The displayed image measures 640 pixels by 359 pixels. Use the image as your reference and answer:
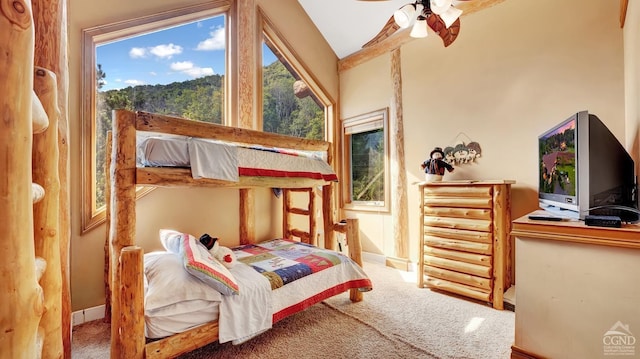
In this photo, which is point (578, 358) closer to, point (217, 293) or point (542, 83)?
point (217, 293)

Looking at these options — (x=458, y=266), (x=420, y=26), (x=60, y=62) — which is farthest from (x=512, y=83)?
(x=60, y=62)

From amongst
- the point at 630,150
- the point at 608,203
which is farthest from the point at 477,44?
the point at 608,203

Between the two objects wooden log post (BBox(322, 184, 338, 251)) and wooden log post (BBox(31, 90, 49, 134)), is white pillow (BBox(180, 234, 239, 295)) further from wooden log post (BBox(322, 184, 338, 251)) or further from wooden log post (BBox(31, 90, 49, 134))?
wooden log post (BBox(322, 184, 338, 251))

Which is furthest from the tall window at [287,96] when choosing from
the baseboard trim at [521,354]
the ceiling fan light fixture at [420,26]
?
the baseboard trim at [521,354]

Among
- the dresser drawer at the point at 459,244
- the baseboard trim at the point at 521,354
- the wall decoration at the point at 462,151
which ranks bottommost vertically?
the baseboard trim at the point at 521,354

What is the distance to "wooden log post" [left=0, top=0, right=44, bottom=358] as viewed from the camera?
586 millimetres

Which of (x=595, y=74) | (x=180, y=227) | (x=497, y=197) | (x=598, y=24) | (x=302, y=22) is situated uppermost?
(x=302, y=22)

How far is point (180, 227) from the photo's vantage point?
288 centimetres

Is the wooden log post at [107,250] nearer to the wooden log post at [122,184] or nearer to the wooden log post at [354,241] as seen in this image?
the wooden log post at [122,184]

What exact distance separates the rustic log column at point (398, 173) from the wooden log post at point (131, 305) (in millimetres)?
2975

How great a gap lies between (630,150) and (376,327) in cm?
233

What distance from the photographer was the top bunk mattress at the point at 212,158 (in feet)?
6.13

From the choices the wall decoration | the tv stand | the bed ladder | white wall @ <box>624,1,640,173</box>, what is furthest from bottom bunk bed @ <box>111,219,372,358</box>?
white wall @ <box>624,1,640,173</box>

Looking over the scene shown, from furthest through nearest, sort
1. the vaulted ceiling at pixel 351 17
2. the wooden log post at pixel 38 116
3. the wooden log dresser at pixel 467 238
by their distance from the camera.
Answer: the vaulted ceiling at pixel 351 17
the wooden log dresser at pixel 467 238
the wooden log post at pixel 38 116
